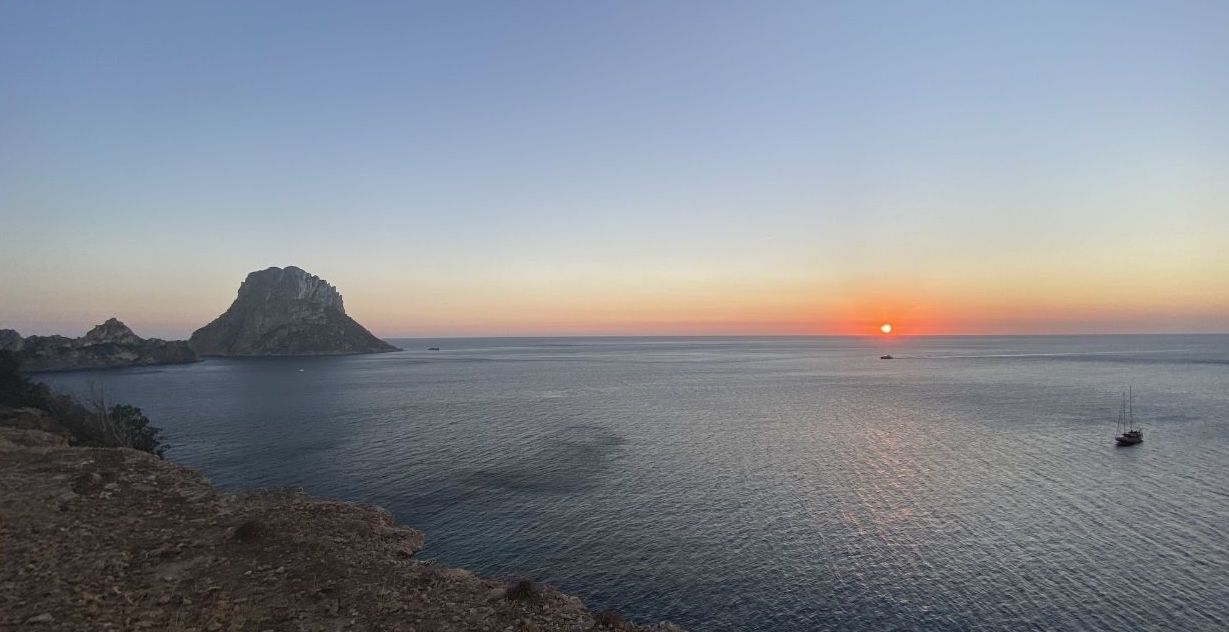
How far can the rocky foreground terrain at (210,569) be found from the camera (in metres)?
25.8

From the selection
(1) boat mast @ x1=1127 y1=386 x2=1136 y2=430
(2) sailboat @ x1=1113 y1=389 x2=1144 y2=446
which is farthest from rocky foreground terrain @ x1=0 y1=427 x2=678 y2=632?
(1) boat mast @ x1=1127 y1=386 x2=1136 y2=430

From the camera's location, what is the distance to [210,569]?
3111 centimetres

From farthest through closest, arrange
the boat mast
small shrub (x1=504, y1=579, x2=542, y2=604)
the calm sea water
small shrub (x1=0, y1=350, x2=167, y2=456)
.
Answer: the boat mast < small shrub (x1=0, y1=350, x2=167, y2=456) < the calm sea water < small shrub (x1=504, y1=579, x2=542, y2=604)

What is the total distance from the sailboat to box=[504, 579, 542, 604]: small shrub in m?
89.9

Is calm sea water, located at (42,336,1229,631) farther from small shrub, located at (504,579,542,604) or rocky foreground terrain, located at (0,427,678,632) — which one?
rocky foreground terrain, located at (0,427,678,632)

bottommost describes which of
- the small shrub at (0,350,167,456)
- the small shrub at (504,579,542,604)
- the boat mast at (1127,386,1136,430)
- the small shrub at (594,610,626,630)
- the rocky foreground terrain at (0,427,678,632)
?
the boat mast at (1127,386,1136,430)

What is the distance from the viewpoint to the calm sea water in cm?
Result: 3753

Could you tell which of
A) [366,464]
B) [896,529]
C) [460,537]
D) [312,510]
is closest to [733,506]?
[896,529]

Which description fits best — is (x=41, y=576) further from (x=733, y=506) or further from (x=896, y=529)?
(x=896, y=529)

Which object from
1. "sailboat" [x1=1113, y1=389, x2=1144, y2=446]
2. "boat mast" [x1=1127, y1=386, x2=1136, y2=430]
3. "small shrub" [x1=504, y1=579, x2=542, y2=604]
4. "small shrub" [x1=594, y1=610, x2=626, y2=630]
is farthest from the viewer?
"boat mast" [x1=1127, y1=386, x2=1136, y2=430]

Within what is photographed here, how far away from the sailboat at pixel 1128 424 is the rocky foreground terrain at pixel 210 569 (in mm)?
85811

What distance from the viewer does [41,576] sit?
89.9 ft

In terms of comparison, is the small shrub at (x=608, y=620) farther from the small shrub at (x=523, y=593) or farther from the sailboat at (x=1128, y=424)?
the sailboat at (x=1128, y=424)

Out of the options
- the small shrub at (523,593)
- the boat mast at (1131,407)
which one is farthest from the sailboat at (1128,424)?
the small shrub at (523,593)
